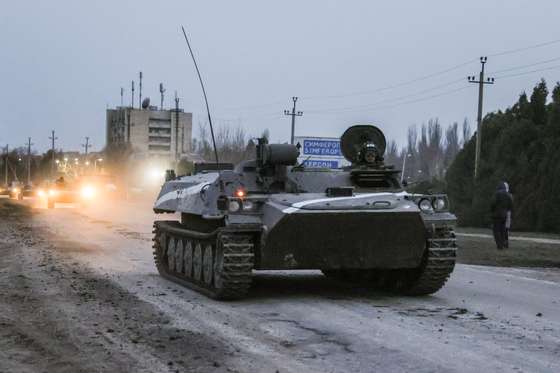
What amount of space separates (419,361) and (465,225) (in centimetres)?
3026

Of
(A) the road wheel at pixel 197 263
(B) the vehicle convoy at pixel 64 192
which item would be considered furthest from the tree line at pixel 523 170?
(A) the road wheel at pixel 197 263

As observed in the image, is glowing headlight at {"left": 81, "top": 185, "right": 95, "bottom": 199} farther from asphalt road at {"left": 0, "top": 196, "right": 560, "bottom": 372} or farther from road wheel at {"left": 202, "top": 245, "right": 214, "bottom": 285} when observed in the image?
road wheel at {"left": 202, "top": 245, "right": 214, "bottom": 285}

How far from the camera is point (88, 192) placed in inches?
1949

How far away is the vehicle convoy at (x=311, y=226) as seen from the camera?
10.5 metres

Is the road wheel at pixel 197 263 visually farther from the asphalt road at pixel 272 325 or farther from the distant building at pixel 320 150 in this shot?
the distant building at pixel 320 150

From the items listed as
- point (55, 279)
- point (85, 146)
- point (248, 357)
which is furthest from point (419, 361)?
point (85, 146)

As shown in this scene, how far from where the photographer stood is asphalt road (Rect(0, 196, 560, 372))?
7125 millimetres

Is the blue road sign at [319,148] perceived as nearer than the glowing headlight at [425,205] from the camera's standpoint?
No

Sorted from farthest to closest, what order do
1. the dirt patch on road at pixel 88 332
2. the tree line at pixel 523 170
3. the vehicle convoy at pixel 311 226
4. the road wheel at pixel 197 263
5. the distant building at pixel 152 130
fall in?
the distant building at pixel 152 130, the tree line at pixel 523 170, the road wheel at pixel 197 263, the vehicle convoy at pixel 311 226, the dirt patch on road at pixel 88 332

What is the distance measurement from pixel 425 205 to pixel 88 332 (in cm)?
485

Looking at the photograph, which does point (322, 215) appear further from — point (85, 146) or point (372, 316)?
point (85, 146)

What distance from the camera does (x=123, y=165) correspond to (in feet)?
356

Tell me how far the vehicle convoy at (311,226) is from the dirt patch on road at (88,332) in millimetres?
1253

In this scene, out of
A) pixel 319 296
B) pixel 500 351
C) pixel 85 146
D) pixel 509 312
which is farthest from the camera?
pixel 85 146
